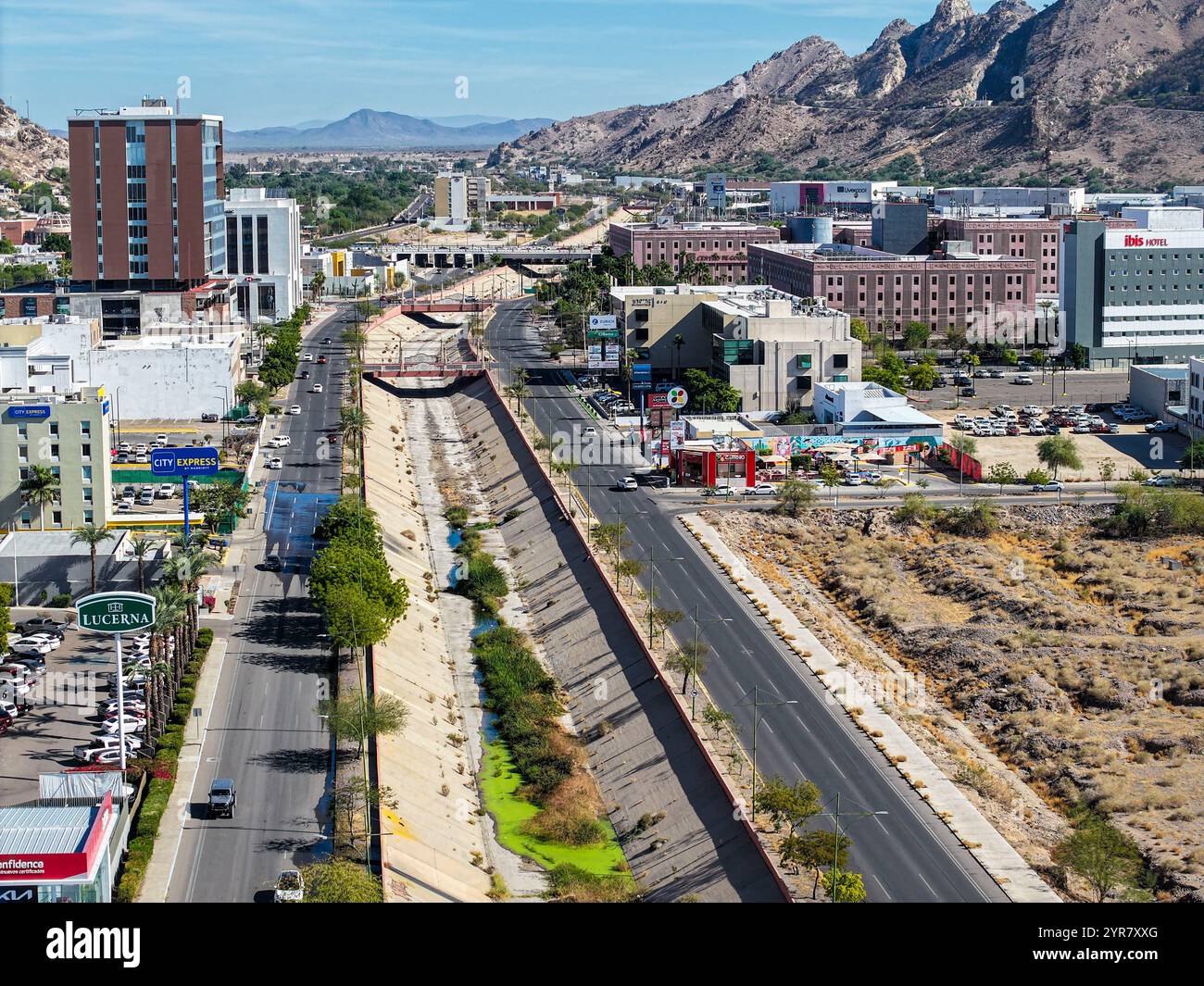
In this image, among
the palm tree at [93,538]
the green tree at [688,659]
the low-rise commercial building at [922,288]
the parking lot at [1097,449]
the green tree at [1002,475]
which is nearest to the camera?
the green tree at [688,659]

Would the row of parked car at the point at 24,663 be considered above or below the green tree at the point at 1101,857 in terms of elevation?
above

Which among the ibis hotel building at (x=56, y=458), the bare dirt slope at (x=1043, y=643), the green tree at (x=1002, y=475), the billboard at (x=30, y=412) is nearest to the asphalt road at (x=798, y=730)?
the bare dirt slope at (x=1043, y=643)

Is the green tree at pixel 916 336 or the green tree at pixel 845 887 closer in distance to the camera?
the green tree at pixel 845 887

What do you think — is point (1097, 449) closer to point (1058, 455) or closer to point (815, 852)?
point (1058, 455)

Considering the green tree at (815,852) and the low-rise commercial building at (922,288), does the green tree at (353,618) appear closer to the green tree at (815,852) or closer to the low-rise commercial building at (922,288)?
the green tree at (815,852)

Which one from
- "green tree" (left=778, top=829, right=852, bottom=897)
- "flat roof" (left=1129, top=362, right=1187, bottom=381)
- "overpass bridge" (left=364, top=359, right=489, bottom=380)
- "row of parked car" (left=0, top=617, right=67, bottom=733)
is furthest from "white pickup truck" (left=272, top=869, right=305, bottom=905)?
"overpass bridge" (left=364, top=359, right=489, bottom=380)
